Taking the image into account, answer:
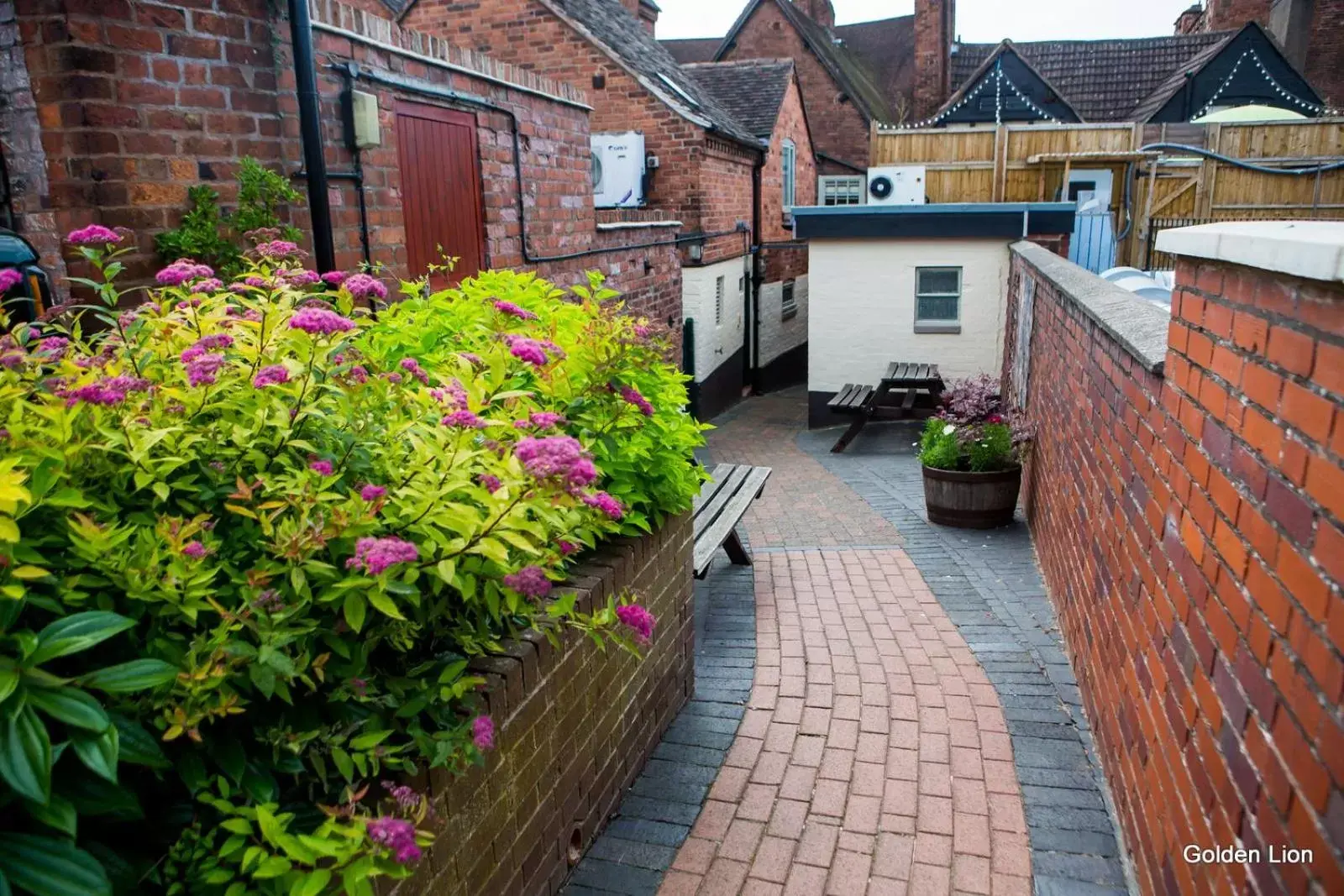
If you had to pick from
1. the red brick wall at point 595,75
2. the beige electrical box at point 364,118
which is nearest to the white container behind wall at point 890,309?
the red brick wall at point 595,75

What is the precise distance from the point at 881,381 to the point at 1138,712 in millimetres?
9753

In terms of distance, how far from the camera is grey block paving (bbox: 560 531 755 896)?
115 inches

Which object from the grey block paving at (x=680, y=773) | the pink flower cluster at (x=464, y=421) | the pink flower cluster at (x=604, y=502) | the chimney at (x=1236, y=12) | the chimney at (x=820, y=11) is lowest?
the grey block paving at (x=680, y=773)

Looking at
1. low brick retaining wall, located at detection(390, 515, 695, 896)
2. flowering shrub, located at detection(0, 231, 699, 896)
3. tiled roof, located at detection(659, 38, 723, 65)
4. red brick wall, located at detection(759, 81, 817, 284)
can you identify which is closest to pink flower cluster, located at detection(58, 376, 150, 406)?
flowering shrub, located at detection(0, 231, 699, 896)

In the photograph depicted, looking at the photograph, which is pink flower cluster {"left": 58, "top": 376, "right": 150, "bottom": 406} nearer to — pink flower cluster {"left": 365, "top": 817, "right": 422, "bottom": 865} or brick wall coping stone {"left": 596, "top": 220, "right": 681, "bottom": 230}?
pink flower cluster {"left": 365, "top": 817, "right": 422, "bottom": 865}

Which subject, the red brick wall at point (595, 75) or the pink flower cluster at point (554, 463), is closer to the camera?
the pink flower cluster at point (554, 463)

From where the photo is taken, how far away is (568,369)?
3.03 meters

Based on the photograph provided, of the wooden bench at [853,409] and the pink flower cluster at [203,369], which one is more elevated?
the pink flower cluster at [203,369]

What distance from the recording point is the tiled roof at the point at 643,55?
1430 centimetres

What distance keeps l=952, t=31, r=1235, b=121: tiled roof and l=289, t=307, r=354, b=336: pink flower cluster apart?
28.3 m

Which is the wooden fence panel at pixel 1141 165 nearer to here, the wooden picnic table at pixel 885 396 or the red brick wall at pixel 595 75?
the red brick wall at pixel 595 75

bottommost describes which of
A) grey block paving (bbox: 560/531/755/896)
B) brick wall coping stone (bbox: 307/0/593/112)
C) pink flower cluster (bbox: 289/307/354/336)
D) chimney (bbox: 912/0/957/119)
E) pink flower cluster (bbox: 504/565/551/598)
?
grey block paving (bbox: 560/531/755/896)

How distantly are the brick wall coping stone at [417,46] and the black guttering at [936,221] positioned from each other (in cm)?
586

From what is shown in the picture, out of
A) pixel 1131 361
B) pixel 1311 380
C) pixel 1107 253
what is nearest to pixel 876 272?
pixel 1107 253
